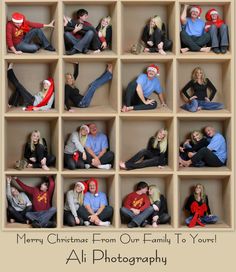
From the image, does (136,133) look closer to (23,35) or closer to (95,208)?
(95,208)

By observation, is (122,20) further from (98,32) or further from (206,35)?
(206,35)

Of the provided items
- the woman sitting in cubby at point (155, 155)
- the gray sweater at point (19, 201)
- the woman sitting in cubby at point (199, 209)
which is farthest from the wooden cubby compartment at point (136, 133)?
the gray sweater at point (19, 201)

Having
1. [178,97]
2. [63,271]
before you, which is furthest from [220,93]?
[63,271]

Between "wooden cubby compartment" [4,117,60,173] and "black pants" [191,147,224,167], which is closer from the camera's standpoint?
"black pants" [191,147,224,167]

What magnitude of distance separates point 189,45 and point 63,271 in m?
1.99

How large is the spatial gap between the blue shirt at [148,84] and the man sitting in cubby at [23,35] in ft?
2.37

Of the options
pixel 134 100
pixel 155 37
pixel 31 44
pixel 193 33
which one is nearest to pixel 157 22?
pixel 155 37

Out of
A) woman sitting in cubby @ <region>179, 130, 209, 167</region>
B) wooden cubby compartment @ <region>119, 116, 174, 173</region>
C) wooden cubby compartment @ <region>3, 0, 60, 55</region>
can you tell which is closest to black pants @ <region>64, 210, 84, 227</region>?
wooden cubby compartment @ <region>119, 116, 174, 173</region>

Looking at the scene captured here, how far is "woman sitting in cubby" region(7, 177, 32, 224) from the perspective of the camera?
6621mm

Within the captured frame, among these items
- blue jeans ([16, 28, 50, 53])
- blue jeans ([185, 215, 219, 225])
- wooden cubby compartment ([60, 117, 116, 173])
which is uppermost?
blue jeans ([16, 28, 50, 53])

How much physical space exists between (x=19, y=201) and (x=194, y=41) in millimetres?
1840

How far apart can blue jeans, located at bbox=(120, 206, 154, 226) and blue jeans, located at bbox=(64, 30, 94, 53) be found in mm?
1277

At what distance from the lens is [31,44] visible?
21.8 ft

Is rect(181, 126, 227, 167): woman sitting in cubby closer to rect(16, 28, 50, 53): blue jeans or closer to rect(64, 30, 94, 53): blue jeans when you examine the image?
rect(64, 30, 94, 53): blue jeans
